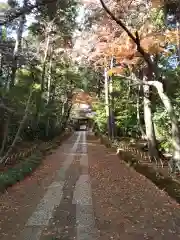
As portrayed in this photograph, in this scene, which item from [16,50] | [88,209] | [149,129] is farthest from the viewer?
[149,129]

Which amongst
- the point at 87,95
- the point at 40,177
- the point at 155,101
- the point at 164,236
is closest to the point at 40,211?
the point at 164,236

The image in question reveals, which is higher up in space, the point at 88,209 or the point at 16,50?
the point at 16,50

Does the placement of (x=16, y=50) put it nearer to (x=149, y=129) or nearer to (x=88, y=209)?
(x=149, y=129)

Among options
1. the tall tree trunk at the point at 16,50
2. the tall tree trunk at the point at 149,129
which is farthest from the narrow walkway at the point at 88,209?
the tall tree trunk at the point at 16,50

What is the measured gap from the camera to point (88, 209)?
24.9 ft

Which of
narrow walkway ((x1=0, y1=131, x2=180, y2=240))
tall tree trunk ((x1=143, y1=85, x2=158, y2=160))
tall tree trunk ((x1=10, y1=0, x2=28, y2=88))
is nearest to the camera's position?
narrow walkway ((x1=0, y1=131, x2=180, y2=240))

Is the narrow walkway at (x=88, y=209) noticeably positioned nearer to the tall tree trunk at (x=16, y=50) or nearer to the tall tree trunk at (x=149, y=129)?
the tall tree trunk at (x=149, y=129)

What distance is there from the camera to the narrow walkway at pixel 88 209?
601cm

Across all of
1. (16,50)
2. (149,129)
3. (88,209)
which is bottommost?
(88,209)

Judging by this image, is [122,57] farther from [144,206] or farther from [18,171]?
[144,206]

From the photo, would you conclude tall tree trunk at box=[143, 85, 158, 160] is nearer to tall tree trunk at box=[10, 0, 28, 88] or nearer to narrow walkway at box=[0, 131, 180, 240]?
narrow walkway at box=[0, 131, 180, 240]

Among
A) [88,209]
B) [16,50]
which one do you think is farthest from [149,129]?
[88,209]

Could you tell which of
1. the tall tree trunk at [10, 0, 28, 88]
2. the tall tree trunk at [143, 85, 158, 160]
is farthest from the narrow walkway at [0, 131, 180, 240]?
the tall tree trunk at [10, 0, 28, 88]

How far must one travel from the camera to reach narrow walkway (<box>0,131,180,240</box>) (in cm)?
601
